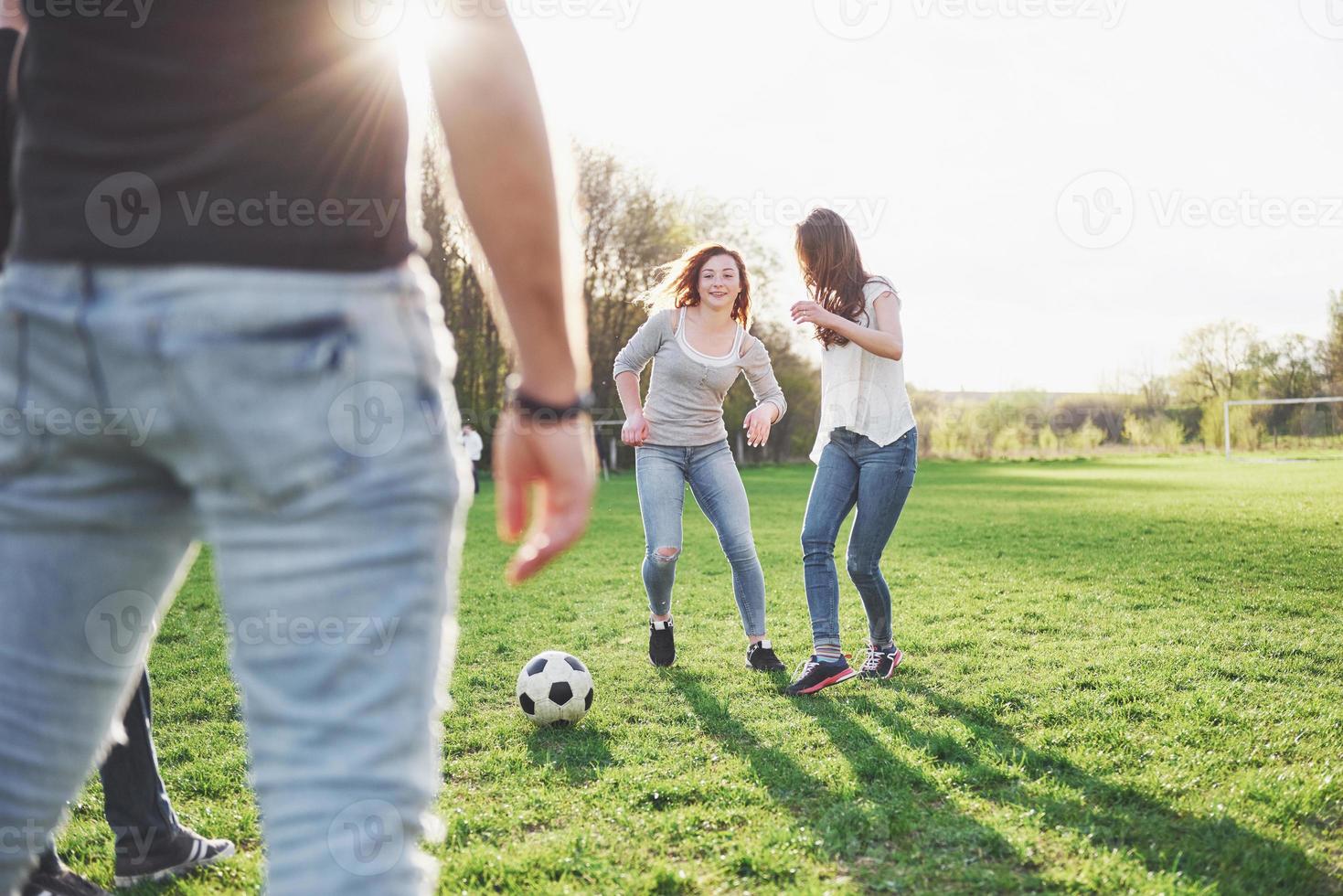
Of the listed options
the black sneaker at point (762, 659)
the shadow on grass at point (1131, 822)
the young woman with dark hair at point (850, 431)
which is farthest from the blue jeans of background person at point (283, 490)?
the black sneaker at point (762, 659)

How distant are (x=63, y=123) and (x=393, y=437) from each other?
0.53 metres

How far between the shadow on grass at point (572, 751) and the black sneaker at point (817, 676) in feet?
3.56

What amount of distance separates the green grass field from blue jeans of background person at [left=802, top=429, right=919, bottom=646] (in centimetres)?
48

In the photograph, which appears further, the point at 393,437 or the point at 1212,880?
the point at 1212,880

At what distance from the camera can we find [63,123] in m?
1.11

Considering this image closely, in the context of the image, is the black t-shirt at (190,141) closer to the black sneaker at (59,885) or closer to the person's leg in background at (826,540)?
the black sneaker at (59,885)

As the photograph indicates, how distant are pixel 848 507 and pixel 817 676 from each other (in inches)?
34.9

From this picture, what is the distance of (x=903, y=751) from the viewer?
13.3 ft

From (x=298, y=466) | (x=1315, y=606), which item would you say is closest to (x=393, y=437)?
(x=298, y=466)

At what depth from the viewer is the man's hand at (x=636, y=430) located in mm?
5426

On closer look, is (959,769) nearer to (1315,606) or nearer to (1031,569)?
(1315,606)

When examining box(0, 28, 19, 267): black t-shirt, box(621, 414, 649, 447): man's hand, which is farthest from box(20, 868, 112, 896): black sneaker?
box(621, 414, 649, 447): man's hand

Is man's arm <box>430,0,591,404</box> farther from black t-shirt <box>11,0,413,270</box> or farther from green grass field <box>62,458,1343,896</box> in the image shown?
green grass field <box>62,458,1343,896</box>

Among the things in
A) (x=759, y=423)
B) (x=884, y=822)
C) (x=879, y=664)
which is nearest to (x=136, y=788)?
(x=884, y=822)
